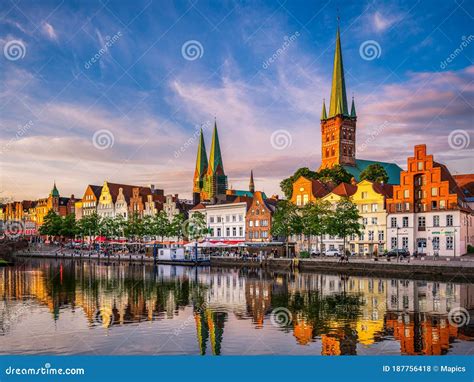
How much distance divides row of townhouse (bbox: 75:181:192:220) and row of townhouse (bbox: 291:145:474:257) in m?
32.3

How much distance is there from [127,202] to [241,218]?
3099 centimetres

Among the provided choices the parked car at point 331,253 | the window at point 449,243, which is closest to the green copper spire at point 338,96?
the parked car at point 331,253

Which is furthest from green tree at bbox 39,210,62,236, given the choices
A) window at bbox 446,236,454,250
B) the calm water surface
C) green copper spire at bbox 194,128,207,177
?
window at bbox 446,236,454,250

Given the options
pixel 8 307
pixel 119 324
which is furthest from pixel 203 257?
pixel 119 324

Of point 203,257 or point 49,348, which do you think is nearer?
point 49,348

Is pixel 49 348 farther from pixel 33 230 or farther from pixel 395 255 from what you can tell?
pixel 33 230

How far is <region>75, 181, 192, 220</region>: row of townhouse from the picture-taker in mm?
88000

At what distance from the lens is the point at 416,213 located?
54719mm

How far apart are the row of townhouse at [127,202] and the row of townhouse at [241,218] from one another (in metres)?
6.94

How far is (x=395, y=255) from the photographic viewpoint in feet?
167

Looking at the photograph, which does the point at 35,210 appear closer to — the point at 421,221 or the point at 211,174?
the point at 211,174

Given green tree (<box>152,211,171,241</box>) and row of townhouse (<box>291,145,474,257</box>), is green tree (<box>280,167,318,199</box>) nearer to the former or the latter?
row of townhouse (<box>291,145,474,257</box>)

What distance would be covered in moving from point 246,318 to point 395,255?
3220cm

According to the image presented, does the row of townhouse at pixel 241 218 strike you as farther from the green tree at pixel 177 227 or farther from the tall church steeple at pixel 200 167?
the tall church steeple at pixel 200 167
